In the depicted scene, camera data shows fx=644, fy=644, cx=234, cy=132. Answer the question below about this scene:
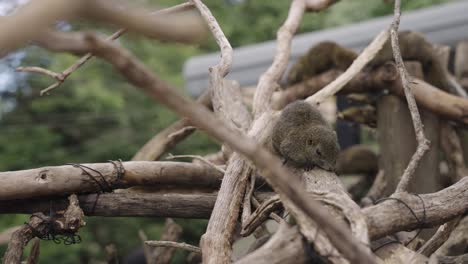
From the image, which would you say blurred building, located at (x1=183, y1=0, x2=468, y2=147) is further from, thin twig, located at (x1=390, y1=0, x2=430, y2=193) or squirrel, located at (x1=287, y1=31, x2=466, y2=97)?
thin twig, located at (x1=390, y1=0, x2=430, y2=193)

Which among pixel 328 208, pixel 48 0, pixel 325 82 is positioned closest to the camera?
pixel 48 0

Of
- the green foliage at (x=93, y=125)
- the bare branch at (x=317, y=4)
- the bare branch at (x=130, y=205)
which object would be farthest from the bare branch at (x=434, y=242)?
the green foliage at (x=93, y=125)

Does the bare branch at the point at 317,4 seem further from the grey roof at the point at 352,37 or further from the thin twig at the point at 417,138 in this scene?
the thin twig at the point at 417,138

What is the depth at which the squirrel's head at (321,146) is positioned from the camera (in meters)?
3.23

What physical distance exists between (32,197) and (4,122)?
19.9ft

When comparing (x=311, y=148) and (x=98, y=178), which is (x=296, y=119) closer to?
(x=311, y=148)

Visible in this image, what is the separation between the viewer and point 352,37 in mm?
6375

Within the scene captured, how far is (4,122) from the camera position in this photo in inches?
348

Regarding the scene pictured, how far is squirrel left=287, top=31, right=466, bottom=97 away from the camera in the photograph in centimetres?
458

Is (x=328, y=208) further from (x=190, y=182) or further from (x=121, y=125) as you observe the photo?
(x=121, y=125)

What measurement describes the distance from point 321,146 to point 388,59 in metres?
1.51

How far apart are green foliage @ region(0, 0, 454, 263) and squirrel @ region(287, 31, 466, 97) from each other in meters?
4.01

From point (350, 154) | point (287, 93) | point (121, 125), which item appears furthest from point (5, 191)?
point (121, 125)

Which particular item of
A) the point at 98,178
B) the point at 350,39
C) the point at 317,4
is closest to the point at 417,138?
the point at 98,178
